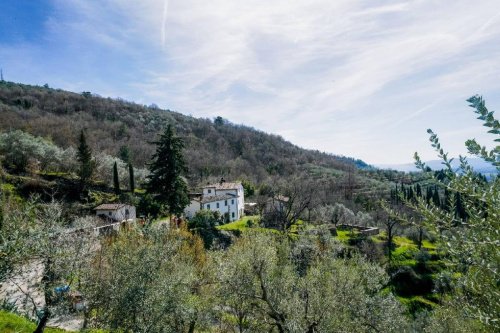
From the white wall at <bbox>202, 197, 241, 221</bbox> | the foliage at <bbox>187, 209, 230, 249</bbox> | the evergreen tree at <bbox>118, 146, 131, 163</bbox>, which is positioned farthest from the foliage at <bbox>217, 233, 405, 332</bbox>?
the evergreen tree at <bbox>118, 146, 131, 163</bbox>

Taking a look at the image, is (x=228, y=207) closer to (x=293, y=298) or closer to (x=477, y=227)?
(x=293, y=298)

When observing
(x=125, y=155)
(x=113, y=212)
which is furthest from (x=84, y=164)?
(x=125, y=155)

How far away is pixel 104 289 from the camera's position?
60.0ft

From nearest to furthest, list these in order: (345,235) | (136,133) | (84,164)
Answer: (345,235) < (84,164) < (136,133)

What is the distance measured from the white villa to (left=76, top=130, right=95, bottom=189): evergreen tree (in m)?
19.4

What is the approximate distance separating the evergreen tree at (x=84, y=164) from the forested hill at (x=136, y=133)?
14158 millimetres

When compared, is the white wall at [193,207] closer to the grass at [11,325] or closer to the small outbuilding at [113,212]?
the small outbuilding at [113,212]

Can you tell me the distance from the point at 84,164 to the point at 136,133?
226ft

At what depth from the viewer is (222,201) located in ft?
216

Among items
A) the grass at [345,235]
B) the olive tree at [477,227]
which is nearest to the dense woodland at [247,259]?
the olive tree at [477,227]

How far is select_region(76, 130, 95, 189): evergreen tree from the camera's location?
201 feet

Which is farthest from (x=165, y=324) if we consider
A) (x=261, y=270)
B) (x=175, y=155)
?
(x=175, y=155)

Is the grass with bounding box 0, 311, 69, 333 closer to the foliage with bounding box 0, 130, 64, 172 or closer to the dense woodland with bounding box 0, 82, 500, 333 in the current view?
the dense woodland with bounding box 0, 82, 500, 333

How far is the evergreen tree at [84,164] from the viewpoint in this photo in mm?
61281
